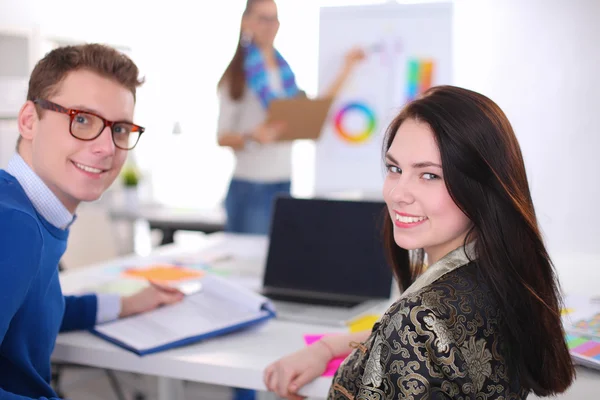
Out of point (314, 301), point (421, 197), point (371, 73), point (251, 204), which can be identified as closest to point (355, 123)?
point (371, 73)

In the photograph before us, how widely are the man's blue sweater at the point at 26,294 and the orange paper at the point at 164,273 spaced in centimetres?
56

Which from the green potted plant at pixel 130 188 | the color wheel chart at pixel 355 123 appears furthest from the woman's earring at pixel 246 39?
the green potted plant at pixel 130 188

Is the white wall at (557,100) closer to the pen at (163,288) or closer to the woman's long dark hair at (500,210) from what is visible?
the pen at (163,288)

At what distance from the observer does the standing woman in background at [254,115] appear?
2.78 metres

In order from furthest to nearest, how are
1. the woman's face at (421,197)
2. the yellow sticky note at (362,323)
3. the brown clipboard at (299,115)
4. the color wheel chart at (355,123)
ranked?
the color wheel chart at (355,123) < the brown clipboard at (299,115) < the yellow sticky note at (362,323) < the woman's face at (421,197)

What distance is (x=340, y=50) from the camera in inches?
133

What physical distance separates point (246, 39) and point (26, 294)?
1897 mm

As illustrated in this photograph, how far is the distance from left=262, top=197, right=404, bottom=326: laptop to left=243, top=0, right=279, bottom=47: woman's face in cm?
115

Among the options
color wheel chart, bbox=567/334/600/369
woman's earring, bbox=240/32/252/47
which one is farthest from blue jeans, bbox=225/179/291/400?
color wheel chart, bbox=567/334/600/369

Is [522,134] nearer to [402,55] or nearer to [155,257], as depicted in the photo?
[402,55]

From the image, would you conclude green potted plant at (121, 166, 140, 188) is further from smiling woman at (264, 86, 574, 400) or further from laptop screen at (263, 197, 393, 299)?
smiling woman at (264, 86, 574, 400)

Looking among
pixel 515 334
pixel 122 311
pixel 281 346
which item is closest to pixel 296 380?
pixel 281 346

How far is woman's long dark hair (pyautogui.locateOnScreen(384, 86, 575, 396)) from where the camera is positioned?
959mm

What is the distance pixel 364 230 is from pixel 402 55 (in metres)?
1.78
